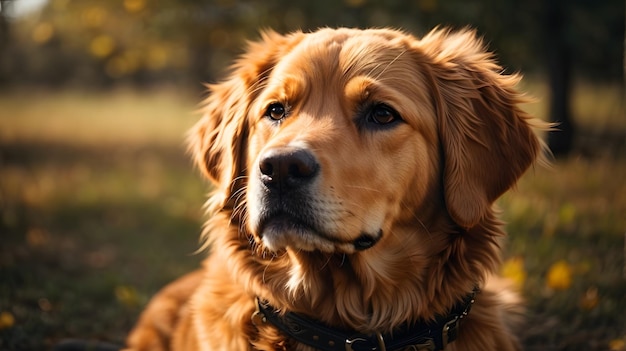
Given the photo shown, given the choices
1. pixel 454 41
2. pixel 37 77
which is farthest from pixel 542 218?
pixel 37 77

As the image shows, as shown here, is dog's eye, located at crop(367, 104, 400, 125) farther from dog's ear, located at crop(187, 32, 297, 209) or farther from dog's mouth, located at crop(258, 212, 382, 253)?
dog's ear, located at crop(187, 32, 297, 209)

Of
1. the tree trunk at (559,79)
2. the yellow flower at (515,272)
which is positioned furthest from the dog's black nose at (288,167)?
the tree trunk at (559,79)

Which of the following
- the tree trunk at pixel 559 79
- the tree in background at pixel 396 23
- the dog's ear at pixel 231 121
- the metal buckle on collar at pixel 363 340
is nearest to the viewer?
the metal buckle on collar at pixel 363 340

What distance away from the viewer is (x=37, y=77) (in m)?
18.2

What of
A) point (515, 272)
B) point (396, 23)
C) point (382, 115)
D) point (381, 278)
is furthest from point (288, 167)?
point (396, 23)

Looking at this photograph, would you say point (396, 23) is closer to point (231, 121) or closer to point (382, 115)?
point (231, 121)

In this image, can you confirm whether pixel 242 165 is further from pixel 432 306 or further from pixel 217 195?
pixel 432 306

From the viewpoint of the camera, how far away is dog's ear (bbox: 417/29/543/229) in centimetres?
288

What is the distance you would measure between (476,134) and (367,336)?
1.06m

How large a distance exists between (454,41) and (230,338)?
187cm

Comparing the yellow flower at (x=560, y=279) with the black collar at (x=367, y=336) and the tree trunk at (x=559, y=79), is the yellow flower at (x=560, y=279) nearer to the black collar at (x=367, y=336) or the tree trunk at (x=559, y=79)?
the black collar at (x=367, y=336)

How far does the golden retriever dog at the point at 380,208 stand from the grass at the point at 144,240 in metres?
1.25

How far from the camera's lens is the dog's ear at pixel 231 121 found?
3.23 meters

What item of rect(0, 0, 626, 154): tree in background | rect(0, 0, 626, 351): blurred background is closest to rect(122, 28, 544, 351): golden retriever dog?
rect(0, 0, 626, 351): blurred background
